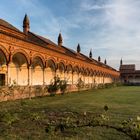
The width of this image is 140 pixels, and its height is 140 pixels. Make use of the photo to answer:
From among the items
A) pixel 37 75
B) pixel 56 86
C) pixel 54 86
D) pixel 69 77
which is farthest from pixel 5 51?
pixel 69 77

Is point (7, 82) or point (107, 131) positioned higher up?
point (7, 82)

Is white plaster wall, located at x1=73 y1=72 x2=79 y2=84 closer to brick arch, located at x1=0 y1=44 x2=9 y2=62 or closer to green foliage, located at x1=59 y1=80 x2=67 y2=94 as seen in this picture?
green foliage, located at x1=59 y1=80 x2=67 y2=94

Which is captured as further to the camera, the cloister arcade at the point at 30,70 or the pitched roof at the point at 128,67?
the pitched roof at the point at 128,67

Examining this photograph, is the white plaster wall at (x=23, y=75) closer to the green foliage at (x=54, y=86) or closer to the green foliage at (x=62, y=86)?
the green foliage at (x=54, y=86)

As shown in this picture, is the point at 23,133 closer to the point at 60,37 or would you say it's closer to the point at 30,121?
the point at 30,121

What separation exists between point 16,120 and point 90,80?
107 feet

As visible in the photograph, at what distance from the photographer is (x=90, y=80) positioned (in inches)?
1592

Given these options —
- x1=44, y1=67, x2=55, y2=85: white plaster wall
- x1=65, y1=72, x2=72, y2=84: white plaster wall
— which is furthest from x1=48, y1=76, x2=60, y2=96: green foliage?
x1=65, y1=72, x2=72, y2=84: white plaster wall

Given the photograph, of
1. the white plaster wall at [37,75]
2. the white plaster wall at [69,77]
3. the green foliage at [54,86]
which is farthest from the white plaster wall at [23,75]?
the white plaster wall at [69,77]

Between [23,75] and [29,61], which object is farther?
[23,75]

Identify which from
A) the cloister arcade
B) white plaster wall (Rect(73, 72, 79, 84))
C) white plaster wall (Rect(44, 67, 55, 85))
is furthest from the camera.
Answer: white plaster wall (Rect(73, 72, 79, 84))

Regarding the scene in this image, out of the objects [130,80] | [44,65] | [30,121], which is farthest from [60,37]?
[130,80]

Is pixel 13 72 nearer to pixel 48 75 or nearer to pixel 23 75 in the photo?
pixel 23 75

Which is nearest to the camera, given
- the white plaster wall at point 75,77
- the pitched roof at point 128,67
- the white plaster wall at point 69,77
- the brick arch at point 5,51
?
the brick arch at point 5,51
